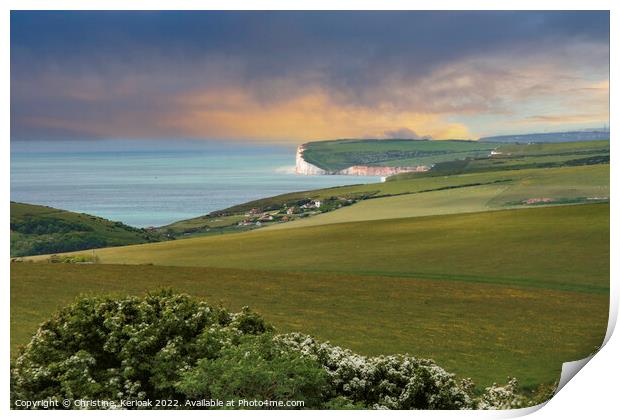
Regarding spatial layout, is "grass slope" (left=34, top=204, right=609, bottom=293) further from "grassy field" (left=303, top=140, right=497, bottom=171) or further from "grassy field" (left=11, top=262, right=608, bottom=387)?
"grassy field" (left=303, top=140, right=497, bottom=171)

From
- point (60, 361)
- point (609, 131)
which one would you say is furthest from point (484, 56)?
point (60, 361)

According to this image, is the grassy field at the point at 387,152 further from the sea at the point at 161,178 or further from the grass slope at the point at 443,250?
the grass slope at the point at 443,250

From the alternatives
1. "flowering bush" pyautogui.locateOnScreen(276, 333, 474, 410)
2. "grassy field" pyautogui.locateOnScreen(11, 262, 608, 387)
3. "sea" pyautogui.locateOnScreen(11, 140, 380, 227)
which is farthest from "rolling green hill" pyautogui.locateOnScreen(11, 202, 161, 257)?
"flowering bush" pyautogui.locateOnScreen(276, 333, 474, 410)

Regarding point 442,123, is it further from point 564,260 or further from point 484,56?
point 564,260

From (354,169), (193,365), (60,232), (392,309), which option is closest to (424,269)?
(392,309)

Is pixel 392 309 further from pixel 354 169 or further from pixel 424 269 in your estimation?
pixel 354 169
